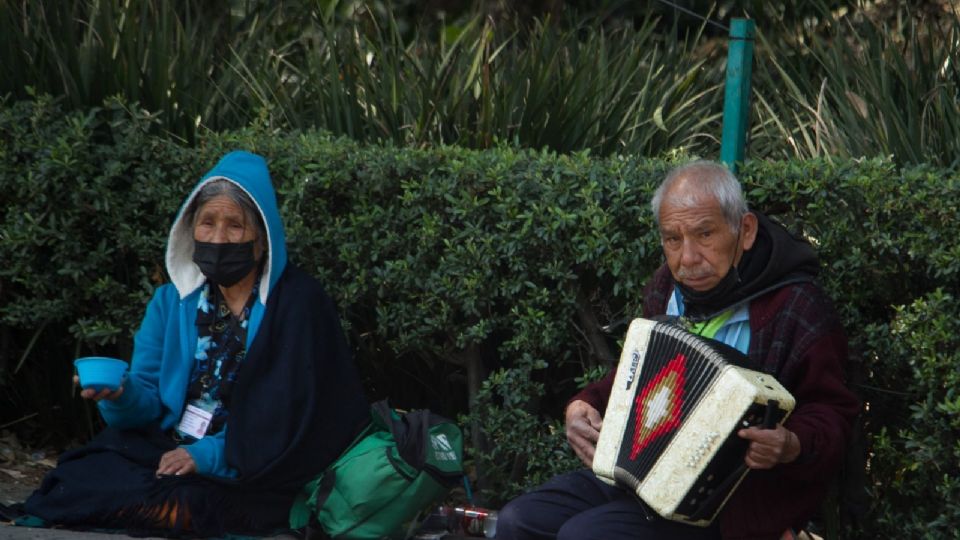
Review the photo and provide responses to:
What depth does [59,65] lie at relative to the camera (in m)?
6.08

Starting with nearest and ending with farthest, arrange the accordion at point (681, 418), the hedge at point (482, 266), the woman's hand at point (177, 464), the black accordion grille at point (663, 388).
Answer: the accordion at point (681, 418), the black accordion grille at point (663, 388), the hedge at point (482, 266), the woman's hand at point (177, 464)

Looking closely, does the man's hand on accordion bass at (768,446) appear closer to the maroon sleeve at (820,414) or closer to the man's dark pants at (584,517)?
the maroon sleeve at (820,414)

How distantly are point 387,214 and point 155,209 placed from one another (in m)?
1.10

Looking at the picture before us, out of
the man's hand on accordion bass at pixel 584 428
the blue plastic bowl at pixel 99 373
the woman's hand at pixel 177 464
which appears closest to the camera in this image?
the man's hand on accordion bass at pixel 584 428

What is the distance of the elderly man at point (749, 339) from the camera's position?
12.7ft

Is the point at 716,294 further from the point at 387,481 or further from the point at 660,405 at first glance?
the point at 387,481

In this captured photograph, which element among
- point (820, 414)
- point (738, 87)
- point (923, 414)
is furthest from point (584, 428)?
point (738, 87)

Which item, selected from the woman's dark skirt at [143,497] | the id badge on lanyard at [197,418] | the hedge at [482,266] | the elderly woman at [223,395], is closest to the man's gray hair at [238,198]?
the elderly woman at [223,395]

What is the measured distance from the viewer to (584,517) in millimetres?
4102

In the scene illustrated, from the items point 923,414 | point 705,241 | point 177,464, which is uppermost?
point 705,241

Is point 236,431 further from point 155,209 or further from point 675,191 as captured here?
point 675,191

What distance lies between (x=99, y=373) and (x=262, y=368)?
0.54 meters

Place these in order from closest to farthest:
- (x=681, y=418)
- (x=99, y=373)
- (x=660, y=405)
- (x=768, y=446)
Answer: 1. (x=768, y=446)
2. (x=681, y=418)
3. (x=660, y=405)
4. (x=99, y=373)

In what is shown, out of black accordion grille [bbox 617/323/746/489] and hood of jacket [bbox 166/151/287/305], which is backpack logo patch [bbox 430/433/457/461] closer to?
hood of jacket [bbox 166/151/287/305]
